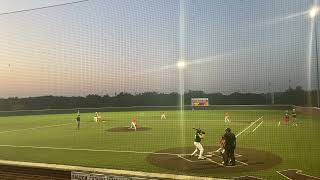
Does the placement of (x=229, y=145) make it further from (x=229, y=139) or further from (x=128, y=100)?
(x=128, y=100)


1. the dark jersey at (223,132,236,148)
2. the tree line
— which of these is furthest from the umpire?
the tree line

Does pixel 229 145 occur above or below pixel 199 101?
below

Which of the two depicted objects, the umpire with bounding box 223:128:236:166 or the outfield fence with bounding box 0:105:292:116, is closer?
the umpire with bounding box 223:128:236:166

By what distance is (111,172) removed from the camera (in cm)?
845

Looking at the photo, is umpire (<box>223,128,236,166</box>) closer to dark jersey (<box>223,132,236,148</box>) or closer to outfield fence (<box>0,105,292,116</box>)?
dark jersey (<box>223,132,236,148</box>)

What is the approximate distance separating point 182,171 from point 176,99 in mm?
46722

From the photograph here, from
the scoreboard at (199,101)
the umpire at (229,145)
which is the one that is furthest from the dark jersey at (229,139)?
the scoreboard at (199,101)

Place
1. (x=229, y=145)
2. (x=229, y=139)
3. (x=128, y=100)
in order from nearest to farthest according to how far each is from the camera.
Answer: (x=229, y=139) < (x=229, y=145) < (x=128, y=100)

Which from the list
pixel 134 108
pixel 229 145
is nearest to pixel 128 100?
pixel 134 108

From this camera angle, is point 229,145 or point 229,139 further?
point 229,145

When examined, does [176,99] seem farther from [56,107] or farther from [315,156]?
[315,156]

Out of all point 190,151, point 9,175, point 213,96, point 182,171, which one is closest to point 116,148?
point 190,151

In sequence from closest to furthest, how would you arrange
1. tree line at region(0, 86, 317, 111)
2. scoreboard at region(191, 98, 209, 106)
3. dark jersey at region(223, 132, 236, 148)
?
1. dark jersey at region(223, 132, 236, 148)
2. tree line at region(0, 86, 317, 111)
3. scoreboard at region(191, 98, 209, 106)

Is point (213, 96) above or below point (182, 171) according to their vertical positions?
above
